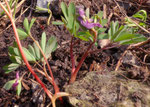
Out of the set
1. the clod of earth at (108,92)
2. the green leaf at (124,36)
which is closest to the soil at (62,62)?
the clod of earth at (108,92)

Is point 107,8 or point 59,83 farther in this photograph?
point 107,8

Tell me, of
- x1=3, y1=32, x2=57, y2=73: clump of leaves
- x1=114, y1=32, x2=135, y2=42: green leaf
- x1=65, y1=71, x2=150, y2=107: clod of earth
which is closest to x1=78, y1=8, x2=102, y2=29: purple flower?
x1=114, y1=32, x2=135, y2=42: green leaf

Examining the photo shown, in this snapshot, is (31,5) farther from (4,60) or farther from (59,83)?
(59,83)

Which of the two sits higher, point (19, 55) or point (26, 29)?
point (26, 29)

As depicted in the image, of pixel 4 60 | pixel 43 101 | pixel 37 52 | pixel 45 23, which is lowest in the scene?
pixel 43 101

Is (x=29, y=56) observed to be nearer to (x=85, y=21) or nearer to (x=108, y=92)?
(x=85, y=21)

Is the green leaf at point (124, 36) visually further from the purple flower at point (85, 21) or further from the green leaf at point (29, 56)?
the green leaf at point (29, 56)

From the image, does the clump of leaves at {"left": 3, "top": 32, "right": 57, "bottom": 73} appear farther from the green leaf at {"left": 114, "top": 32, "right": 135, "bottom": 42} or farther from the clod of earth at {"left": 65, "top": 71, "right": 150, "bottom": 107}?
the green leaf at {"left": 114, "top": 32, "right": 135, "bottom": 42}

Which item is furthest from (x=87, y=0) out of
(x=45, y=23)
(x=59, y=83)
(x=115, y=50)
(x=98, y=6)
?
(x=59, y=83)

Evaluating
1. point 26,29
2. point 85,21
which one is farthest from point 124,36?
point 26,29
